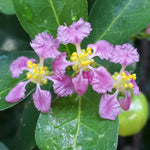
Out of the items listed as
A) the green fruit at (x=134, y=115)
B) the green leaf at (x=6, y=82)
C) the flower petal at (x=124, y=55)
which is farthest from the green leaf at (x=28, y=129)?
the flower petal at (x=124, y=55)

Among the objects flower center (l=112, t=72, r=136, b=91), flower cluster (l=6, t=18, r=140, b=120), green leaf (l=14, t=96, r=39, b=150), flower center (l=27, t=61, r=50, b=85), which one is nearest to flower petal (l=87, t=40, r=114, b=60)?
flower cluster (l=6, t=18, r=140, b=120)

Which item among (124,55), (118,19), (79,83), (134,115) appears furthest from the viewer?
(134,115)

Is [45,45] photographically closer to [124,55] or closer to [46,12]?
[46,12]

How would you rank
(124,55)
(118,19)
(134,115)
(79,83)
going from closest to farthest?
(79,83), (124,55), (118,19), (134,115)

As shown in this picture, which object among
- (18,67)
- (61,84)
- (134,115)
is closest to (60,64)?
(61,84)

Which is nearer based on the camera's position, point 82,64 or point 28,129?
point 82,64

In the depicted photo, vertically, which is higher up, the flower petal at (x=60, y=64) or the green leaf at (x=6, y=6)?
the green leaf at (x=6, y=6)

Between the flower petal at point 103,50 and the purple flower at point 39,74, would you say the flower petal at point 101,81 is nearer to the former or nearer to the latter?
the flower petal at point 103,50

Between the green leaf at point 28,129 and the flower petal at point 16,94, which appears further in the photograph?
the green leaf at point 28,129
